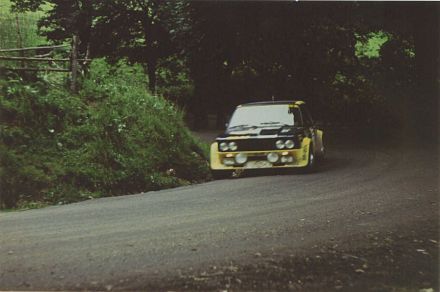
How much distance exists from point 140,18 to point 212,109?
3.30 metres

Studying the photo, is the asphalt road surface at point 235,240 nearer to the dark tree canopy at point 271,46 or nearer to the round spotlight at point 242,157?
the round spotlight at point 242,157

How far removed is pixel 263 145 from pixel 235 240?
4.93m

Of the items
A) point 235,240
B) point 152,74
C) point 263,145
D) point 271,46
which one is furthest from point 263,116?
point 235,240

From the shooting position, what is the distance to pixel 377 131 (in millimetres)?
18141

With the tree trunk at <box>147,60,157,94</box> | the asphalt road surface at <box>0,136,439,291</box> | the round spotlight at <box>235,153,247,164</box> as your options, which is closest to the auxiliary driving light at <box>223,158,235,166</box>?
the round spotlight at <box>235,153,247,164</box>

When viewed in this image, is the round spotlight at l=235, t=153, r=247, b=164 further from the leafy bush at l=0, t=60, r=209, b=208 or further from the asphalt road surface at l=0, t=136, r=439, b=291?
the asphalt road surface at l=0, t=136, r=439, b=291

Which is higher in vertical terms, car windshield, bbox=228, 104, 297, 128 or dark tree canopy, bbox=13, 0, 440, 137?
dark tree canopy, bbox=13, 0, 440, 137

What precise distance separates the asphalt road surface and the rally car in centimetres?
133

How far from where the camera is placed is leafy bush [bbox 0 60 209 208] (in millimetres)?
9047

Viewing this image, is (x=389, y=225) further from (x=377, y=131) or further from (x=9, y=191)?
(x=377, y=131)

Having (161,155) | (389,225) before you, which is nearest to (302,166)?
(161,155)

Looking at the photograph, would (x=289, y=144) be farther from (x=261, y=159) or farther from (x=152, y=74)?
(x=152, y=74)

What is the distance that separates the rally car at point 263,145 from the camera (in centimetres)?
1054

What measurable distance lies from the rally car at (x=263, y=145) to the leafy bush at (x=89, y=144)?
0.86 m
